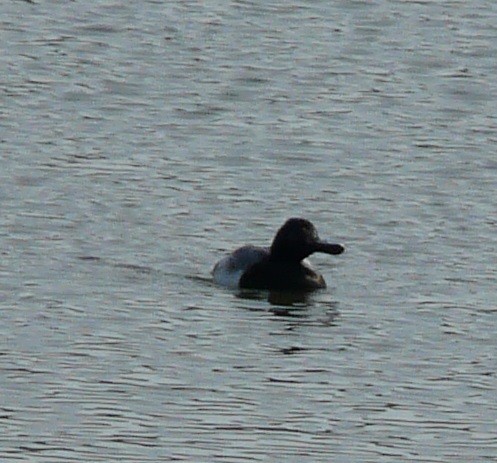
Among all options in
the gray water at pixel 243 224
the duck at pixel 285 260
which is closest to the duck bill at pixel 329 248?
the duck at pixel 285 260

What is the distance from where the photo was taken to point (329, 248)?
16781 mm

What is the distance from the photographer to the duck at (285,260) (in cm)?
1669

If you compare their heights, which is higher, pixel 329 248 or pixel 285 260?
pixel 329 248

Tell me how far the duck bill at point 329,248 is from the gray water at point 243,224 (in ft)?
0.65

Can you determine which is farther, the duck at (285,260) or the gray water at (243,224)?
the duck at (285,260)

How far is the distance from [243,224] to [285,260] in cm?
120

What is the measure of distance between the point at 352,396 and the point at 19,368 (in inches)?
A: 76.9

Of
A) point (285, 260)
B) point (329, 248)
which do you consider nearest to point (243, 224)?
point (285, 260)

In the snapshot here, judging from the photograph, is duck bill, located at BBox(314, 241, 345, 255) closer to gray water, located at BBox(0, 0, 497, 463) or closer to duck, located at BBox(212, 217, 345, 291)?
duck, located at BBox(212, 217, 345, 291)

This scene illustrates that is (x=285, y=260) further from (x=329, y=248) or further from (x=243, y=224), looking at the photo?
(x=243, y=224)

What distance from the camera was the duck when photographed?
16.7 meters

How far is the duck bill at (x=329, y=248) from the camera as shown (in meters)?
16.7

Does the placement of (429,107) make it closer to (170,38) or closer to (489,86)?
(489,86)

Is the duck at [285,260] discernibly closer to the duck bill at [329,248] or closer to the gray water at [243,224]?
the duck bill at [329,248]
